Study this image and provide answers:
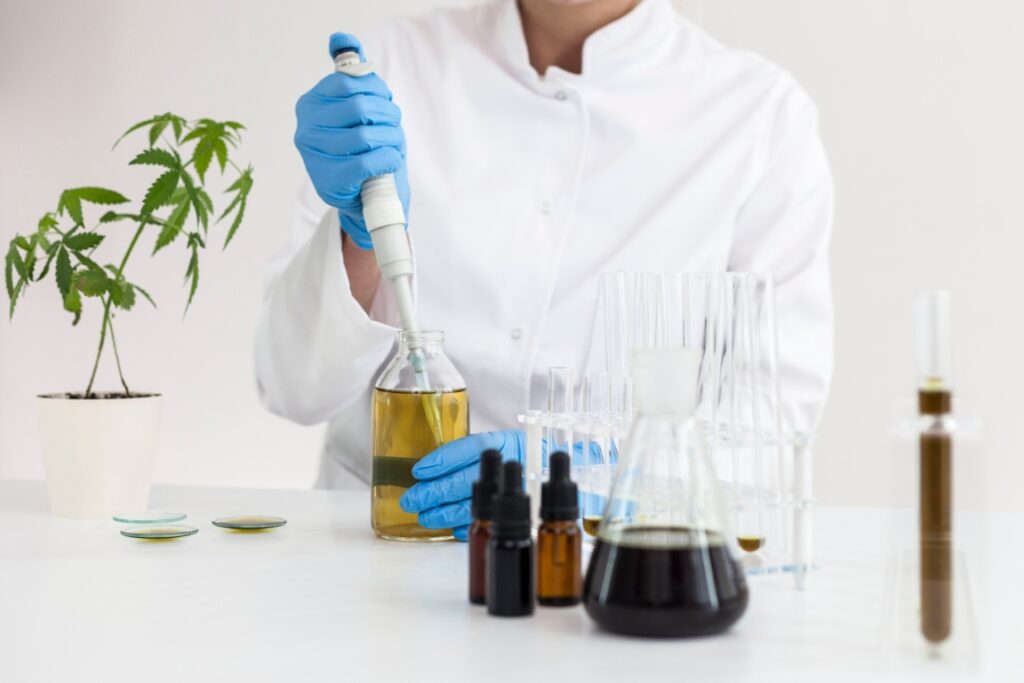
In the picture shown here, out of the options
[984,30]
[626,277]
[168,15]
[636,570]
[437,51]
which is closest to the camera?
[636,570]

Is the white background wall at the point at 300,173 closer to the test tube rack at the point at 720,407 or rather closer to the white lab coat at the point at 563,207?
the white lab coat at the point at 563,207

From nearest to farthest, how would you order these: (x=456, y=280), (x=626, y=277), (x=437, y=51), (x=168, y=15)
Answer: (x=626, y=277) < (x=456, y=280) < (x=437, y=51) < (x=168, y=15)

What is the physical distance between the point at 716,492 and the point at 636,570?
85 millimetres

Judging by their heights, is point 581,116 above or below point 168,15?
below

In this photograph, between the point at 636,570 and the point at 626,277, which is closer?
the point at 636,570

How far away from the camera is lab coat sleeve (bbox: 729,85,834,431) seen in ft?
5.16

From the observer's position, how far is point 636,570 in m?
0.68

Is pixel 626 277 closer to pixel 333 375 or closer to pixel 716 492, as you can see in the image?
pixel 716 492

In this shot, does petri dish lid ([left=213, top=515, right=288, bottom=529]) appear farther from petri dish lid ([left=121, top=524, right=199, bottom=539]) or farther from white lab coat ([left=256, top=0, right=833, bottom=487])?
white lab coat ([left=256, top=0, right=833, bottom=487])

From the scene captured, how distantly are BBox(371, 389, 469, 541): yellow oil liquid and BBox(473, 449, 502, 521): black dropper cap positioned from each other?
0.24 m

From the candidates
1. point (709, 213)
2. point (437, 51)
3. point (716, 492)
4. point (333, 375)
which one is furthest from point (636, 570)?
point (437, 51)

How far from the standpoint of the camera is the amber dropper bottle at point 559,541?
0.76 meters

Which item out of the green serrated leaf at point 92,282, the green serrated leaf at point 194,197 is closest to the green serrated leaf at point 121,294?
the green serrated leaf at point 92,282

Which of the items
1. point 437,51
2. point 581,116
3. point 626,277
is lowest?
point 626,277
